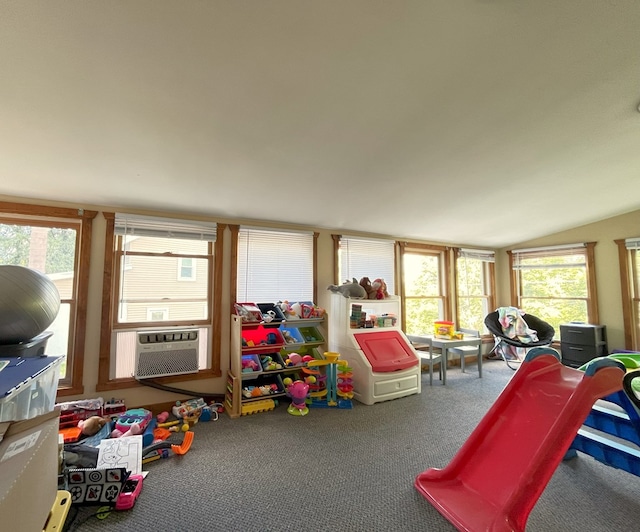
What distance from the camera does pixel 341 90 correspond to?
1684mm

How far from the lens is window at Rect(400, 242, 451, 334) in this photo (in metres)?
4.88

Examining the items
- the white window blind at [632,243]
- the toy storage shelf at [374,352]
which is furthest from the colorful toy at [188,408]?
the white window blind at [632,243]

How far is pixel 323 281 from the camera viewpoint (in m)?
4.09

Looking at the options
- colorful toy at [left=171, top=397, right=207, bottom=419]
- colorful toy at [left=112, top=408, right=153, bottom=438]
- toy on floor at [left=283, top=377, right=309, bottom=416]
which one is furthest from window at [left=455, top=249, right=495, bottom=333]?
colorful toy at [left=112, top=408, right=153, bottom=438]

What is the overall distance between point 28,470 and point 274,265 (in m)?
2.90

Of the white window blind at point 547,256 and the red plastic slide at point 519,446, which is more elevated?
the white window blind at point 547,256

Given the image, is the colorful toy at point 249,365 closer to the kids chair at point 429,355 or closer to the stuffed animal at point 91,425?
the stuffed animal at point 91,425

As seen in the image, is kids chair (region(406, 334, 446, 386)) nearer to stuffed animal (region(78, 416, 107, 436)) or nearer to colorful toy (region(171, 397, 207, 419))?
colorful toy (region(171, 397, 207, 419))

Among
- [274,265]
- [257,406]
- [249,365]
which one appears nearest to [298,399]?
[257,406]

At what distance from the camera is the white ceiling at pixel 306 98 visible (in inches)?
49.9

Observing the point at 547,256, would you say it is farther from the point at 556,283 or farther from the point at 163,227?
the point at 163,227

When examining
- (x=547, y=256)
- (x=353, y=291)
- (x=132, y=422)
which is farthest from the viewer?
(x=547, y=256)

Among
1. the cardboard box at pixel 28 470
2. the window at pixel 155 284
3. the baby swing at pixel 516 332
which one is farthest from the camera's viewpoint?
the baby swing at pixel 516 332

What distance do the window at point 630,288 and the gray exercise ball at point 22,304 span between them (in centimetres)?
668
